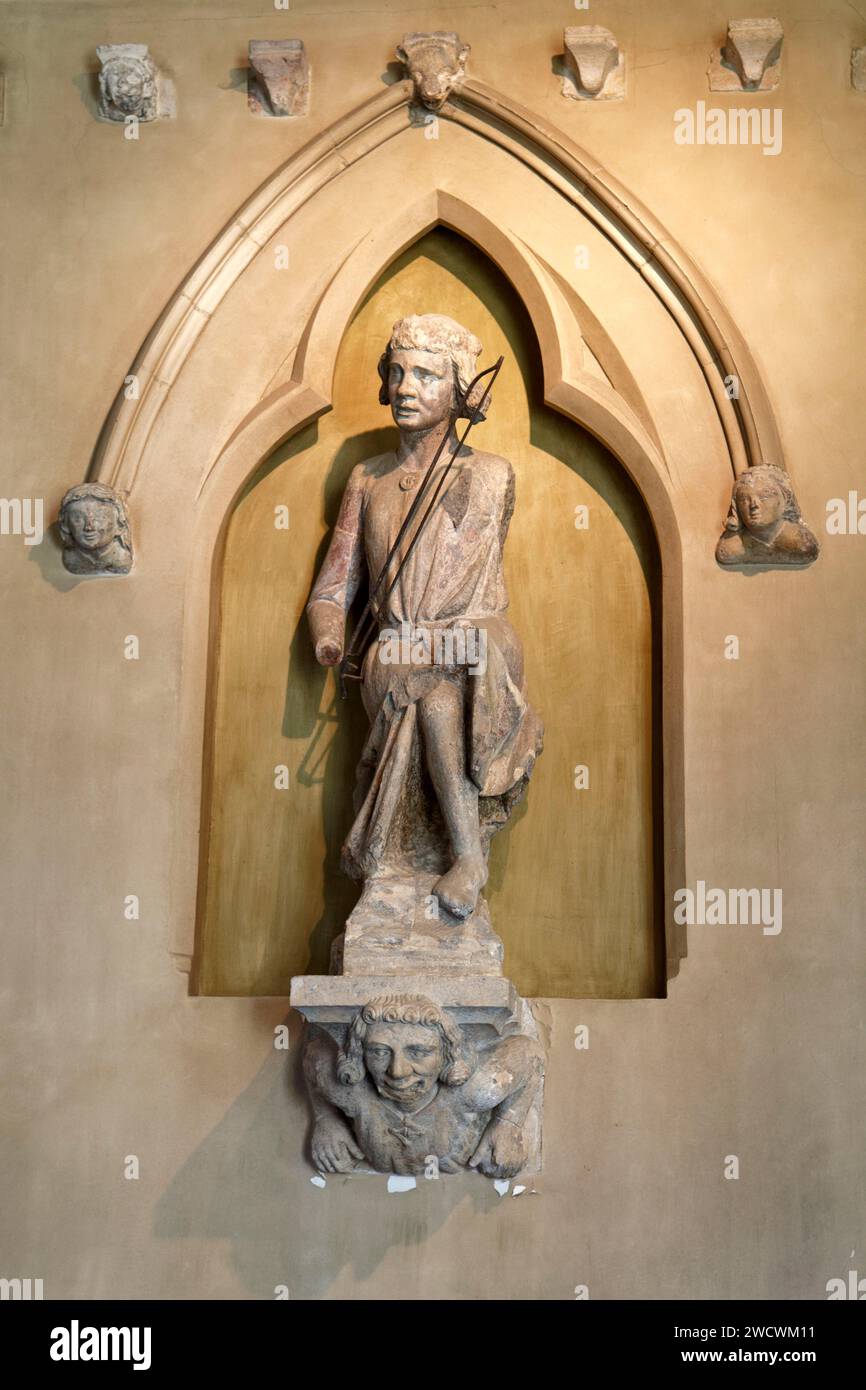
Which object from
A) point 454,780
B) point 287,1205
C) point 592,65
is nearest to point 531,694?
point 454,780

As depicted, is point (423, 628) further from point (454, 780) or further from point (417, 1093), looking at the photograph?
point (417, 1093)

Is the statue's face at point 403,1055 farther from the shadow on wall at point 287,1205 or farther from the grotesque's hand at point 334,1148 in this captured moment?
the shadow on wall at point 287,1205

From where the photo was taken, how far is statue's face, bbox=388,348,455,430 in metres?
Answer: 5.69

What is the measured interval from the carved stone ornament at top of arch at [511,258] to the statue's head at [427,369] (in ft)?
1.40

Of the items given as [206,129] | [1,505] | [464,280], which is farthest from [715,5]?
[1,505]

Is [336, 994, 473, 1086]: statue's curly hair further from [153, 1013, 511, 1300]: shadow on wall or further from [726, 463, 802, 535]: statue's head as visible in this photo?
[726, 463, 802, 535]: statue's head

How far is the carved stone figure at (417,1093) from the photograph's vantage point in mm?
4965

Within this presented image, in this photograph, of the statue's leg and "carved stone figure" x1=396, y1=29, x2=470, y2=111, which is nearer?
the statue's leg

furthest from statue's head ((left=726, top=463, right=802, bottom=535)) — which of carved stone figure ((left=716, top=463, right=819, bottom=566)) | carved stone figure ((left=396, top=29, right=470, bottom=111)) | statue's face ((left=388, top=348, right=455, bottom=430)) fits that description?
carved stone figure ((left=396, top=29, right=470, bottom=111))

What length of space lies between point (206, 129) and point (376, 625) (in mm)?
1904

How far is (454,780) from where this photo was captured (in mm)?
5367

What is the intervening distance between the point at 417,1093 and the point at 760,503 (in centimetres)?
213

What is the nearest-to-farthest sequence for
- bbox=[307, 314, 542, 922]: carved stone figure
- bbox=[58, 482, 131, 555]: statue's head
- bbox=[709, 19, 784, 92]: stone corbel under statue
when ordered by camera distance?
1. bbox=[307, 314, 542, 922]: carved stone figure
2. bbox=[58, 482, 131, 555]: statue's head
3. bbox=[709, 19, 784, 92]: stone corbel under statue

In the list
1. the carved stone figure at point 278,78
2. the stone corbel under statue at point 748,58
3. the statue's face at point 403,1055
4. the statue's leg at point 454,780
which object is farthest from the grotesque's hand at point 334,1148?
the stone corbel under statue at point 748,58
